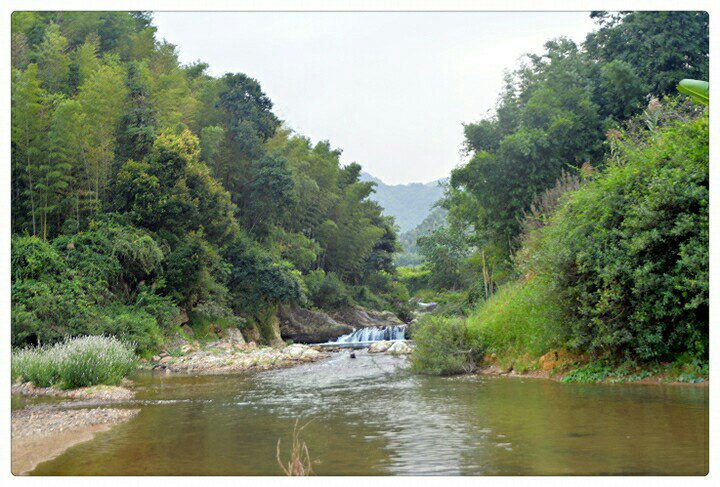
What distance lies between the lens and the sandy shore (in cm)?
702

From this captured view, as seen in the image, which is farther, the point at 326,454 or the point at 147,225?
the point at 147,225

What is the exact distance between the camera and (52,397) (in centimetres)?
1193

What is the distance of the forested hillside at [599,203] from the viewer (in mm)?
10055

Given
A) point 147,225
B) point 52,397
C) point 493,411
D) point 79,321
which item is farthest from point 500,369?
point 147,225

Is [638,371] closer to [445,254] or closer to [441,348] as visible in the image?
[441,348]

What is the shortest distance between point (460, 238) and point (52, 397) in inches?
1235

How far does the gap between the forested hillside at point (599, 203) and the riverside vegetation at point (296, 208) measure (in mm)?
52

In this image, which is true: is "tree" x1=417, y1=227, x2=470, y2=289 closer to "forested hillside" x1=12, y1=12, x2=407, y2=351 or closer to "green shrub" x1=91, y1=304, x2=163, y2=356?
"forested hillside" x1=12, y1=12, x2=407, y2=351

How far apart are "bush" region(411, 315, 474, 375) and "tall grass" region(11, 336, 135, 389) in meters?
6.22

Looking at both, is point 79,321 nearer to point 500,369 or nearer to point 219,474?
point 500,369

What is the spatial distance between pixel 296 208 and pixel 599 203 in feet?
79.7

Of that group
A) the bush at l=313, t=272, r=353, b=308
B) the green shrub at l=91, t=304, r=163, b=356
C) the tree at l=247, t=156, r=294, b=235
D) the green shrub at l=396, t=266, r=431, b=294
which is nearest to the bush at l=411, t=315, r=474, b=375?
the green shrub at l=91, t=304, r=163, b=356

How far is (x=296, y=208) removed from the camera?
3453 cm
